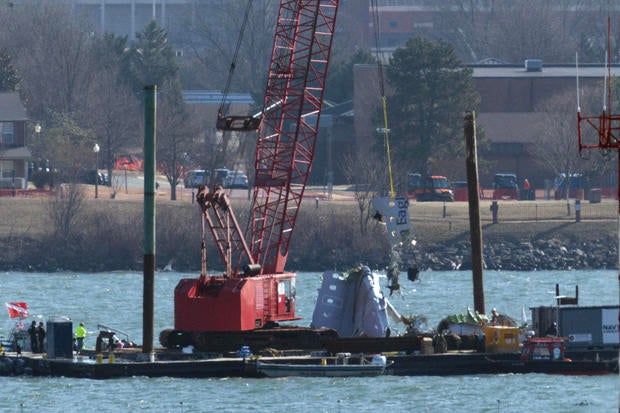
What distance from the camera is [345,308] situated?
A: 63.2 meters

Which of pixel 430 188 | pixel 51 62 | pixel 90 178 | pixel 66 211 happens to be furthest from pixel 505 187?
pixel 51 62

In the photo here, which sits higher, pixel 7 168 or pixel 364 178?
pixel 7 168

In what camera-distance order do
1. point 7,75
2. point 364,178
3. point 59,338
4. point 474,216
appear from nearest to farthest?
point 59,338
point 474,216
point 364,178
point 7,75

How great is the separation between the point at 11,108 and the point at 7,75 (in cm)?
823

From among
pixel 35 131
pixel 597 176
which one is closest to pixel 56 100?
pixel 35 131

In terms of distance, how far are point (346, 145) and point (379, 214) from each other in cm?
8128

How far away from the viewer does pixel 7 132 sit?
454 feet

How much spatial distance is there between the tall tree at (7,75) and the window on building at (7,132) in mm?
6757

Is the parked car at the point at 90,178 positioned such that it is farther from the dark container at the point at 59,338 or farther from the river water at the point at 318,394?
the dark container at the point at 59,338

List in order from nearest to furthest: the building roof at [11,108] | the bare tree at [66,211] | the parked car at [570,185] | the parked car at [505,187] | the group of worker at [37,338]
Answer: the group of worker at [37,338]
the bare tree at [66,211]
the parked car at [505,187]
the parked car at [570,185]
the building roof at [11,108]

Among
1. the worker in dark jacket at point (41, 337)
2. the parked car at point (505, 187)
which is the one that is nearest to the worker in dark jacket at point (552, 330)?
the worker in dark jacket at point (41, 337)

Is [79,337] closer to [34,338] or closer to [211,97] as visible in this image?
[34,338]

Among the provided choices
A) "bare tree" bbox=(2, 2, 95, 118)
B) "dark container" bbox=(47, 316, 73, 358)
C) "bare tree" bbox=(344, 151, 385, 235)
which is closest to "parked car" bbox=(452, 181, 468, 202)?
"bare tree" bbox=(344, 151, 385, 235)

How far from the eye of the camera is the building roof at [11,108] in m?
138
